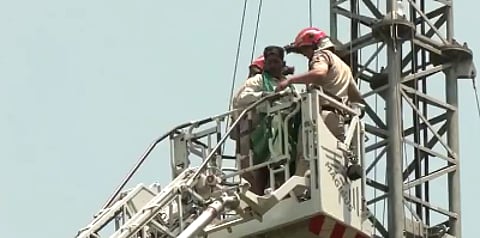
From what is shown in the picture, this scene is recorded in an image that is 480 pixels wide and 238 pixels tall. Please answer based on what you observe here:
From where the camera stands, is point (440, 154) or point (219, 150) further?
point (440, 154)

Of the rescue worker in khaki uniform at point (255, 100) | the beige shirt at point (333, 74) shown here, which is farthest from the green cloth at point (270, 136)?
the beige shirt at point (333, 74)

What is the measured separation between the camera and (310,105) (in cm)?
2530

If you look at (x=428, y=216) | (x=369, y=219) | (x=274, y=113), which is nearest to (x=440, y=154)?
(x=428, y=216)

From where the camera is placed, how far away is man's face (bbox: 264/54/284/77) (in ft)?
85.5

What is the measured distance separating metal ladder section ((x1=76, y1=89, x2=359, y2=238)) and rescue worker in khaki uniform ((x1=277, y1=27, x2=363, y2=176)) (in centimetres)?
17

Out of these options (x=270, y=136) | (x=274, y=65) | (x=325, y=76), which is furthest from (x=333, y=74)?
(x=270, y=136)

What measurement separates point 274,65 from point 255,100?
0.51 metres

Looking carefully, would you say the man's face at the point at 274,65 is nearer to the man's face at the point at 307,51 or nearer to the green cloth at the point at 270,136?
the man's face at the point at 307,51

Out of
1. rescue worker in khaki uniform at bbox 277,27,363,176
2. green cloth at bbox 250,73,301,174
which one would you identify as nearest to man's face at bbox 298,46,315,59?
rescue worker in khaki uniform at bbox 277,27,363,176

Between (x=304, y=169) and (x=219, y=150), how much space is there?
0.97 metres

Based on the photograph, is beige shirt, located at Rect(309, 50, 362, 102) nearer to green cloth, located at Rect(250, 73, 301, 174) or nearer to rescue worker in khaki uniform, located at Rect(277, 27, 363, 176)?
rescue worker in khaki uniform, located at Rect(277, 27, 363, 176)

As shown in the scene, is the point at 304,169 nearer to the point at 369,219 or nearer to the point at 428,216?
the point at 369,219

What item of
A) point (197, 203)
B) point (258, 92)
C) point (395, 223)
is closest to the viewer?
point (197, 203)

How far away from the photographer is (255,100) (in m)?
25.8
